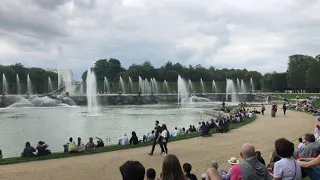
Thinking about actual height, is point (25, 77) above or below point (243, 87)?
above

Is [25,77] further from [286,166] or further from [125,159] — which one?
[286,166]

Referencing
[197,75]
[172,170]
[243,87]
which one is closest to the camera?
[172,170]

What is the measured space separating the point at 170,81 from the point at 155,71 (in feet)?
25.4

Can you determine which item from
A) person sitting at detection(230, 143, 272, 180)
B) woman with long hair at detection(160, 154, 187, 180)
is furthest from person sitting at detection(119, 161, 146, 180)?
person sitting at detection(230, 143, 272, 180)

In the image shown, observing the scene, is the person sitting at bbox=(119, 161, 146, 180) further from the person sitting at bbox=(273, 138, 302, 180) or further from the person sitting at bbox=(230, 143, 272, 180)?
the person sitting at bbox=(273, 138, 302, 180)

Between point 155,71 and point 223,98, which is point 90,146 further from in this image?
point 155,71

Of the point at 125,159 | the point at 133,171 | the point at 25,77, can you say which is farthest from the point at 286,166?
the point at 25,77

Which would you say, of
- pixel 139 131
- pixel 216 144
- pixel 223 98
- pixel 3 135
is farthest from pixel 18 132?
pixel 223 98

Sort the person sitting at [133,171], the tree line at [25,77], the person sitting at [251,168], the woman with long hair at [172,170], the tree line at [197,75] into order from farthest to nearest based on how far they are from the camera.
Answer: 1. the tree line at [25,77]
2. the tree line at [197,75]
3. the person sitting at [251,168]
4. the woman with long hair at [172,170]
5. the person sitting at [133,171]

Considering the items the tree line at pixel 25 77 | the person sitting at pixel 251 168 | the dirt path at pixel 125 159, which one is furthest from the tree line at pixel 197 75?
the person sitting at pixel 251 168

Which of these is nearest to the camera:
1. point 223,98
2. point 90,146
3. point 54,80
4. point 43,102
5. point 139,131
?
point 90,146

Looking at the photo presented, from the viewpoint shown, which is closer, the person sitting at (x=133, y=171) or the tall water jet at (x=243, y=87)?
the person sitting at (x=133, y=171)

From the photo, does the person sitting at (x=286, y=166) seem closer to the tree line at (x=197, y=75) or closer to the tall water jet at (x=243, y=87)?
the tree line at (x=197, y=75)

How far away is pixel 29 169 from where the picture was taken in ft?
47.1
